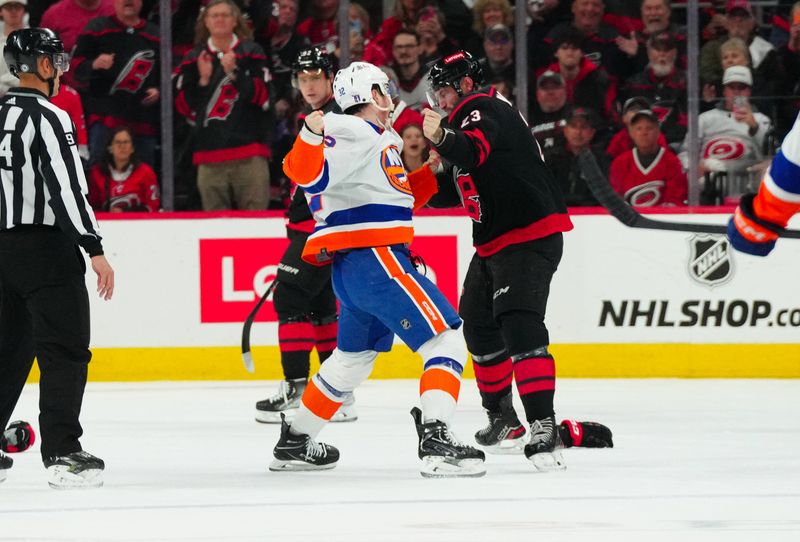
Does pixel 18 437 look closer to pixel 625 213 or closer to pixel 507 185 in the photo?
pixel 507 185

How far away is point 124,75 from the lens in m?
7.62

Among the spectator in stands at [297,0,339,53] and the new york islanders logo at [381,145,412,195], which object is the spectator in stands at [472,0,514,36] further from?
the new york islanders logo at [381,145,412,195]

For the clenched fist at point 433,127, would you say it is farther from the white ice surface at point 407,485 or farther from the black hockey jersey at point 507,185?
the white ice surface at point 407,485

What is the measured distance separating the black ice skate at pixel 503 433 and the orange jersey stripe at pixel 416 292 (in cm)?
79

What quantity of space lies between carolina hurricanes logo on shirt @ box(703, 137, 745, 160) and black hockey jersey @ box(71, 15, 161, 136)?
9.15 feet

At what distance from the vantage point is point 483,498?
4.11 m

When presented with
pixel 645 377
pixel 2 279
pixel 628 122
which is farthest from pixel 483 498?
pixel 628 122

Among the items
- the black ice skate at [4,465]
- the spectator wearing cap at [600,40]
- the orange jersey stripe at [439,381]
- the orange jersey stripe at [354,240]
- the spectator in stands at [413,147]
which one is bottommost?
the black ice skate at [4,465]

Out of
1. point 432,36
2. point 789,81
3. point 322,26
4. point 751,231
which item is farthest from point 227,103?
point 751,231

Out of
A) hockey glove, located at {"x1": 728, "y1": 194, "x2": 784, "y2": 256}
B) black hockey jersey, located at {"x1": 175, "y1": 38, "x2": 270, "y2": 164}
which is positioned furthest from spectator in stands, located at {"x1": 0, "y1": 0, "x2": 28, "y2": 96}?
hockey glove, located at {"x1": 728, "y1": 194, "x2": 784, "y2": 256}

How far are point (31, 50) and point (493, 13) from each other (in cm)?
369

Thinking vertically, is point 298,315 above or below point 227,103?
below

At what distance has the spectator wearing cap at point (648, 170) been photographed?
7574 mm

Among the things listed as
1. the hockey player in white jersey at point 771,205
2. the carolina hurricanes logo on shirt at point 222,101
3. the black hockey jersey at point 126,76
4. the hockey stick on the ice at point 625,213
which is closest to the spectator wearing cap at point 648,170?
the carolina hurricanes logo on shirt at point 222,101
